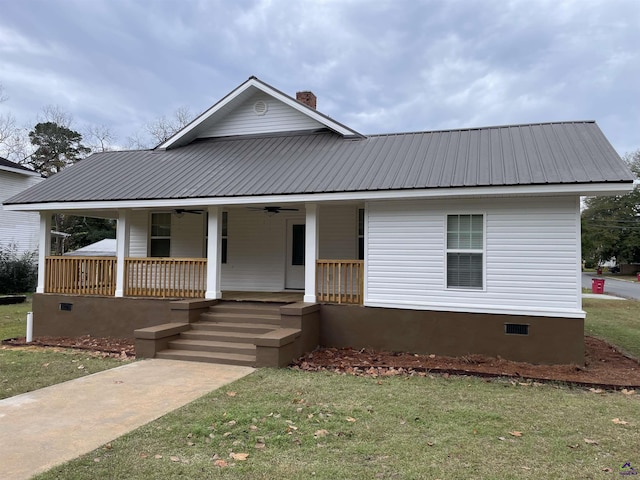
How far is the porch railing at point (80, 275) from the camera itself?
11.0 metres

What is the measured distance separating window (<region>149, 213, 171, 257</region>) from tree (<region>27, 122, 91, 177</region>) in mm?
32866

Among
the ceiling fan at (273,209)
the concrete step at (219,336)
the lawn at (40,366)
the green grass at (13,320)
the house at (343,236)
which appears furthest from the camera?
the ceiling fan at (273,209)

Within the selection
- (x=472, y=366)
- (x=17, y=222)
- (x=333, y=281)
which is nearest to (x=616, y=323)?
(x=472, y=366)

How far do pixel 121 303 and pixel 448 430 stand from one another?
827 cm

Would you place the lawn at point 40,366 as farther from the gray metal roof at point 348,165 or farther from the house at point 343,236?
the gray metal roof at point 348,165

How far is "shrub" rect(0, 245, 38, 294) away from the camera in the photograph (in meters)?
21.4

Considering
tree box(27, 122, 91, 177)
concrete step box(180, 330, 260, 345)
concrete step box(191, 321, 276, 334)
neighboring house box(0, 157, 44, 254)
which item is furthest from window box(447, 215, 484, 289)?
tree box(27, 122, 91, 177)

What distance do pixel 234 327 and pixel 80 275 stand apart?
473cm

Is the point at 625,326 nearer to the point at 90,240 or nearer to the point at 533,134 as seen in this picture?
the point at 533,134

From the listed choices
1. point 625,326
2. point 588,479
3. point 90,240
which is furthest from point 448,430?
point 90,240

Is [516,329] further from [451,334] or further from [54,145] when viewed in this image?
[54,145]

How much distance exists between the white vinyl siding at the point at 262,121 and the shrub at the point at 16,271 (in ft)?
49.7

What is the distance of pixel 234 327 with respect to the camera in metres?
8.99

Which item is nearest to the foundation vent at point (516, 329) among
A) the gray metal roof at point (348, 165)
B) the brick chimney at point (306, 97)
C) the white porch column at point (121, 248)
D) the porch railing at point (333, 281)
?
the gray metal roof at point (348, 165)
